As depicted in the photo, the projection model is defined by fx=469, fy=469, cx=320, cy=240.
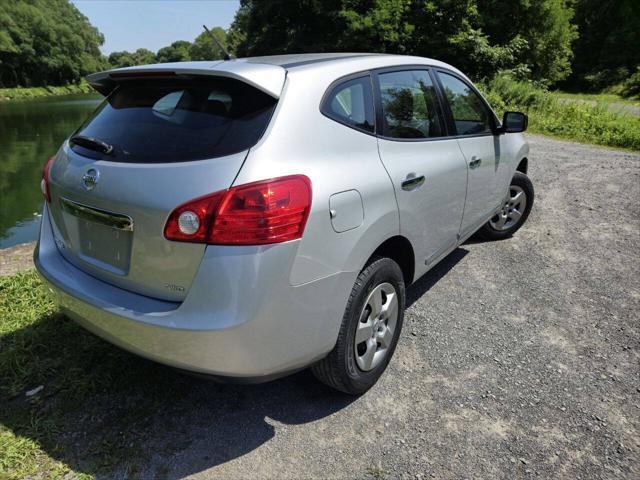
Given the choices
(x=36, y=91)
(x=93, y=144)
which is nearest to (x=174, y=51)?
(x=36, y=91)

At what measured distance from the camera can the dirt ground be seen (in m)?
2.21

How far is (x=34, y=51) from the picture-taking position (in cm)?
6662

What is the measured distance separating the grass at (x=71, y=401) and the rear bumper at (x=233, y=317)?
1.81 ft

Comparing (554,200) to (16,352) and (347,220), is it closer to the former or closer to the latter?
(347,220)

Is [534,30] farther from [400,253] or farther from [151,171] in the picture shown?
[151,171]

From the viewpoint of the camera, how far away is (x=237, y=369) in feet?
6.38

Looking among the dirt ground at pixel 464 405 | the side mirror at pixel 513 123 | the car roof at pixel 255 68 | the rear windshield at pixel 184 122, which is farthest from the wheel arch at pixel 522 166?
the rear windshield at pixel 184 122

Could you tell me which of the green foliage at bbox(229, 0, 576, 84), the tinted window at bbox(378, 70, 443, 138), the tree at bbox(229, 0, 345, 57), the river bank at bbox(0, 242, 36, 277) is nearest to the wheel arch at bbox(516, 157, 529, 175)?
→ the tinted window at bbox(378, 70, 443, 138)

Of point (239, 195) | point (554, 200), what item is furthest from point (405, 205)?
point (554, 200)

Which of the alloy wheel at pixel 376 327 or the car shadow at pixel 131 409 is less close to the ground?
the alloy wheel at pixel 376 327

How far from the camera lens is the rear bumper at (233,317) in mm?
1858

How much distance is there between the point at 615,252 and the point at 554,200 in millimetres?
1685

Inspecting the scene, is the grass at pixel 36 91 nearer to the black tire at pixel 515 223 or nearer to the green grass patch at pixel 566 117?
the green grass patch at pixel 566 117

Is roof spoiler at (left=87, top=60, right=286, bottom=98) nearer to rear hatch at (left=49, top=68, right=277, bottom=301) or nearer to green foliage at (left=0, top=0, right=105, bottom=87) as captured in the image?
rear hatch at (left=49, top=68, right=277, bottom=301)
